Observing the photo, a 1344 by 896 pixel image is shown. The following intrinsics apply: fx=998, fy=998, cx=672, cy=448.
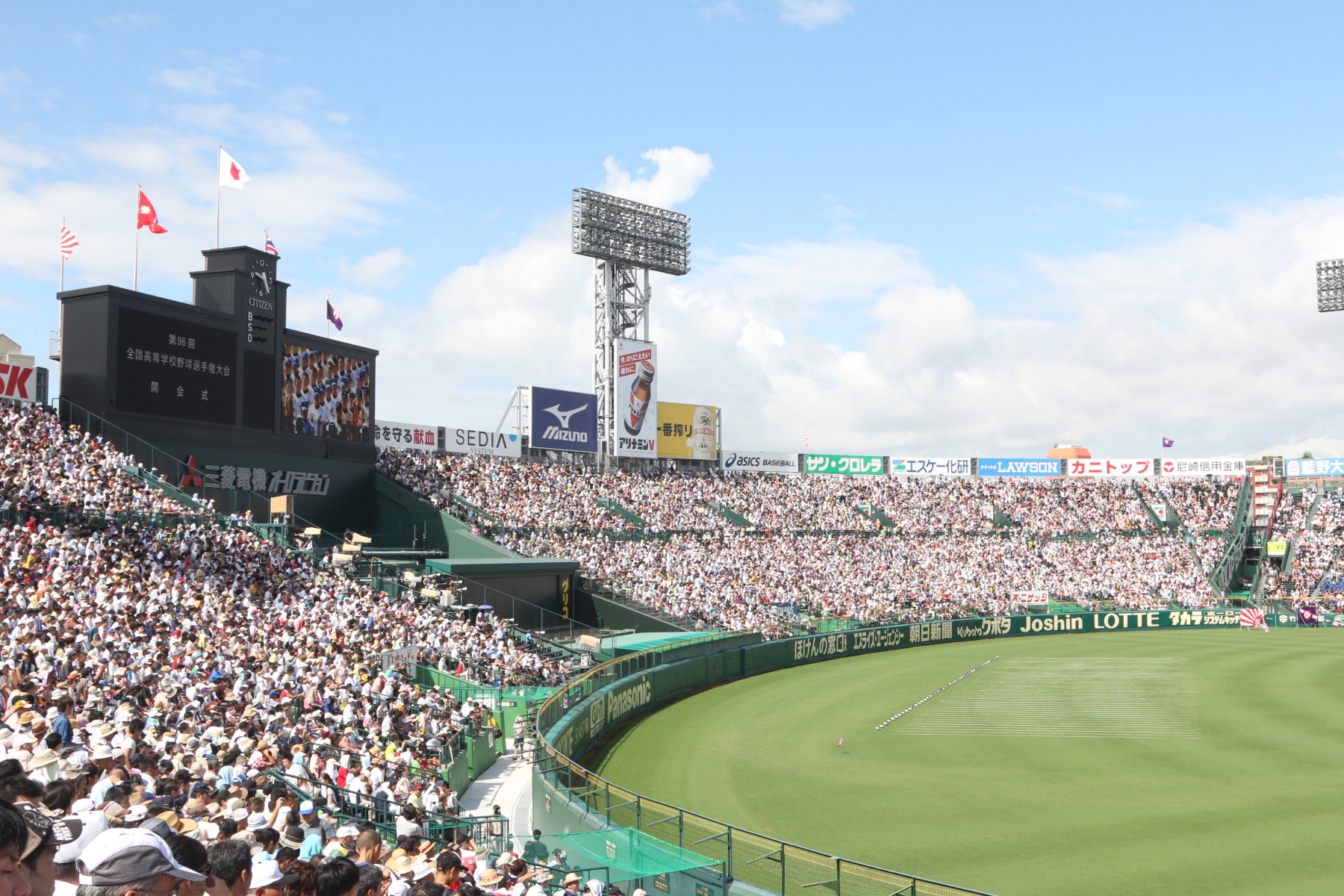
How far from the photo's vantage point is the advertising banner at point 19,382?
32188mm

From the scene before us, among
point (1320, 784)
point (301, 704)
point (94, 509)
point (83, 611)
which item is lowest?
point (1320, 784)

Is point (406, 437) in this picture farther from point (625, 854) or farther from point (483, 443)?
point (625, 854)

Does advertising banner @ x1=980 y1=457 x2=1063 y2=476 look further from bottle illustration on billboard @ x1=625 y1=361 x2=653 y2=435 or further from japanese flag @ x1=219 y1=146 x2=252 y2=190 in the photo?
japanese flag @ x1=219 y1=146 x2=252 y2=190

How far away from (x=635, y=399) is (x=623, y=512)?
8519mm

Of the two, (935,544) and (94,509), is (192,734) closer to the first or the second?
(94,509)

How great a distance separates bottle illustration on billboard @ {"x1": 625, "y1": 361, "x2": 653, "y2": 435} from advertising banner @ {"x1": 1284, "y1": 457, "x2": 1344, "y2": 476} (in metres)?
48.2

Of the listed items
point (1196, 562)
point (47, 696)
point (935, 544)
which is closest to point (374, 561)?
point (47, 696)

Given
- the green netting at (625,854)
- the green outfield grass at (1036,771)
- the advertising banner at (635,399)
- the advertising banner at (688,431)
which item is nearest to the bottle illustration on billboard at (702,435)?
the advertising banner at (688,431)

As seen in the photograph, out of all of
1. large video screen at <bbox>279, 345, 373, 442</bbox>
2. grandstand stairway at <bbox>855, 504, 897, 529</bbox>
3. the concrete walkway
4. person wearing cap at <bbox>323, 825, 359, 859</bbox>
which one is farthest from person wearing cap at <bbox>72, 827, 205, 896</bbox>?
grandstand stairway at <bbox>855, 504, 897, 529</bbox>

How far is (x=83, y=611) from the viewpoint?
19656 millimetres

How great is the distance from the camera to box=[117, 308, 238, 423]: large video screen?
3272cm

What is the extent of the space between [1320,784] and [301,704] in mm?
21432

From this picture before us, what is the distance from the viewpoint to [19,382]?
107 ft

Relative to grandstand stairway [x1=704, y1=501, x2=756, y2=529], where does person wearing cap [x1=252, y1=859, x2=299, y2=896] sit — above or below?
below
